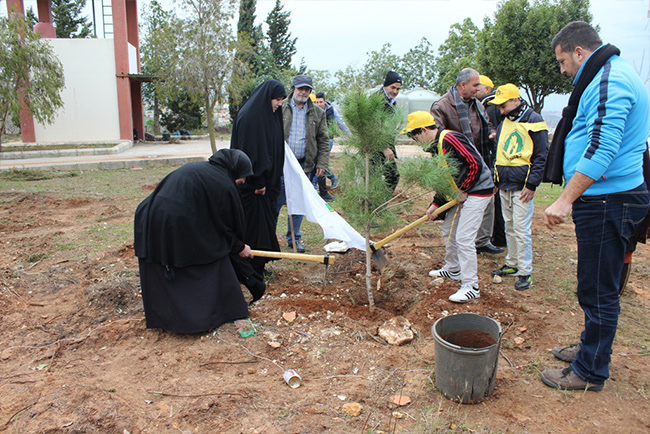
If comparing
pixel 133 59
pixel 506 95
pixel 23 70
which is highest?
pixel 133 59

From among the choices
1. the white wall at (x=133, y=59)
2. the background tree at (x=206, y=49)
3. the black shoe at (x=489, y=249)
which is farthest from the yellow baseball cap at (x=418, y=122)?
the white wall at (x=133, y=59)

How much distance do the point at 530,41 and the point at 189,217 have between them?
18.2m

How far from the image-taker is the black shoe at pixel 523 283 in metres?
4.29

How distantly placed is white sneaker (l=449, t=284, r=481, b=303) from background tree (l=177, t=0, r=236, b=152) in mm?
13534

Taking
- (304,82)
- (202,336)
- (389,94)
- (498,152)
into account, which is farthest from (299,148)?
(202,336)

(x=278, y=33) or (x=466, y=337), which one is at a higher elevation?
(x=278, y=33)

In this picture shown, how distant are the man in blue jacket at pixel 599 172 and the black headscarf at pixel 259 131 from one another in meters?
2.58

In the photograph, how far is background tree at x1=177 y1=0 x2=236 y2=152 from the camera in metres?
16.3

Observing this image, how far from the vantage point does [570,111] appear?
8.83 feet

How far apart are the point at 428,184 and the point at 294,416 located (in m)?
1.87

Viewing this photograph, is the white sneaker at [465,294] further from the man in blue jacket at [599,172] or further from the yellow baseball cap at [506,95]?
the yellow baseball cap at [506,95]

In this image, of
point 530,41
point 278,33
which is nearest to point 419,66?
point 278,33

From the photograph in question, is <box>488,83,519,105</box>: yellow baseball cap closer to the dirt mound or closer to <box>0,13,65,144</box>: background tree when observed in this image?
the dirt mound

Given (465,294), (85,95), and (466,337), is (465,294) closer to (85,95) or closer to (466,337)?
(466,337)
